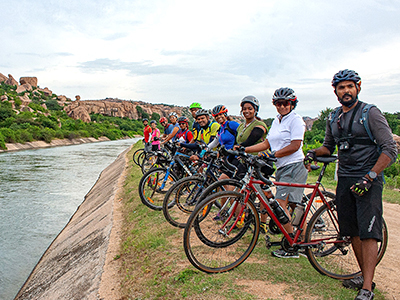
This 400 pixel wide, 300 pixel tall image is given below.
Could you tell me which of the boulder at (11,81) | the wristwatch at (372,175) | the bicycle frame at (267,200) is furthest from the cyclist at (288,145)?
the boulder at (11,81)

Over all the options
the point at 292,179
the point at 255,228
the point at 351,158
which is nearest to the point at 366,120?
the point at 351,158

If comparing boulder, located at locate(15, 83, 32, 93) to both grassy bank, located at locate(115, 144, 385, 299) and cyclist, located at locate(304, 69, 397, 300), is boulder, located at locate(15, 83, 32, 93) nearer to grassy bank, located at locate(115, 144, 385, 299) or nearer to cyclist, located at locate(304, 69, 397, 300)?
grassy bank, located at locate(115, 144, 385, 299)

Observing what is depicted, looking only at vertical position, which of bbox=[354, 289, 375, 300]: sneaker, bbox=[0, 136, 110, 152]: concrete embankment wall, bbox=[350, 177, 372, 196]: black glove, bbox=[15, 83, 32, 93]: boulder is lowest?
bbox=[0, 136, 110, 152]: concrete embankment wall

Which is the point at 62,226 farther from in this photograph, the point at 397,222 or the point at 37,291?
the point at 397,222

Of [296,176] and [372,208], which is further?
[296,176]

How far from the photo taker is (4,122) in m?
49.5

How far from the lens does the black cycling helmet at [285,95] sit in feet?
12.4

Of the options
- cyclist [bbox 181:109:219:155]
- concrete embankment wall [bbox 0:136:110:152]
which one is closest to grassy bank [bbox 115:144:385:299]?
cyclist [bbox 181:109:219:155]

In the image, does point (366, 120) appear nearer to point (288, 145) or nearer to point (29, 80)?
point (288, 145)

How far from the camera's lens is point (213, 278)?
3430mm

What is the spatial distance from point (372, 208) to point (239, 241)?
5.31 feet

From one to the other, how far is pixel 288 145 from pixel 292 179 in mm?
419

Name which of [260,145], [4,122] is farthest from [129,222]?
[4,122]

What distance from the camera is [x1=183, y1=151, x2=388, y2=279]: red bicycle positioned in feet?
11.4
